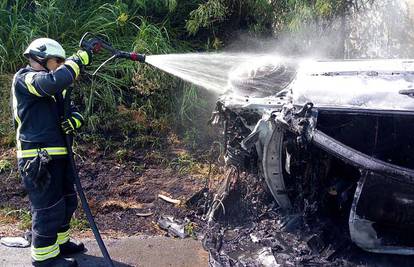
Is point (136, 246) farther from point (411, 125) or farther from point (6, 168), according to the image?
point (411, 125)

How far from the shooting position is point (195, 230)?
15.1 feet

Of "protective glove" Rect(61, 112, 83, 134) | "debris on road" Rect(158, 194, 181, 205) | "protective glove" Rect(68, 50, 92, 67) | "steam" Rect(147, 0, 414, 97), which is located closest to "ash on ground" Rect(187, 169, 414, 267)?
"debris on road" Rect(158, 194, 181, 205)

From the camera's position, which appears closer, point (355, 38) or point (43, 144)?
point (43, 144)

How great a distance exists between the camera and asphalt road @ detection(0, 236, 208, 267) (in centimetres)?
419

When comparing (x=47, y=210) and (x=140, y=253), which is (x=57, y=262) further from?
(x=140, y=253)

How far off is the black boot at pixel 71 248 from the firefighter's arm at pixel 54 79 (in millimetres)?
1289

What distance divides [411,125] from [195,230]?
206 centimetres

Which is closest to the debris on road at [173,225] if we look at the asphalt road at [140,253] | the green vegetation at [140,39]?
the asphalt road at [140,253]

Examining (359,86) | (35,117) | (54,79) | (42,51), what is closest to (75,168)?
(35,117)

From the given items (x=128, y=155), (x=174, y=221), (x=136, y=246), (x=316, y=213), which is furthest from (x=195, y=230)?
(x=128, y=155)

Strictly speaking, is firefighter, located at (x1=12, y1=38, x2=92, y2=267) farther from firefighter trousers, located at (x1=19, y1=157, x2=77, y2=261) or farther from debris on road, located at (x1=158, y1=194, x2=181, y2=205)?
debris on road, located at (x1=158, y1=194, x2=181, y2=205)

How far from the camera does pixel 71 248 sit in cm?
432

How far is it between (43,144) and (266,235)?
1.87 meters

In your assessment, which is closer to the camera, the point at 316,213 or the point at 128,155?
the point at 316,213
